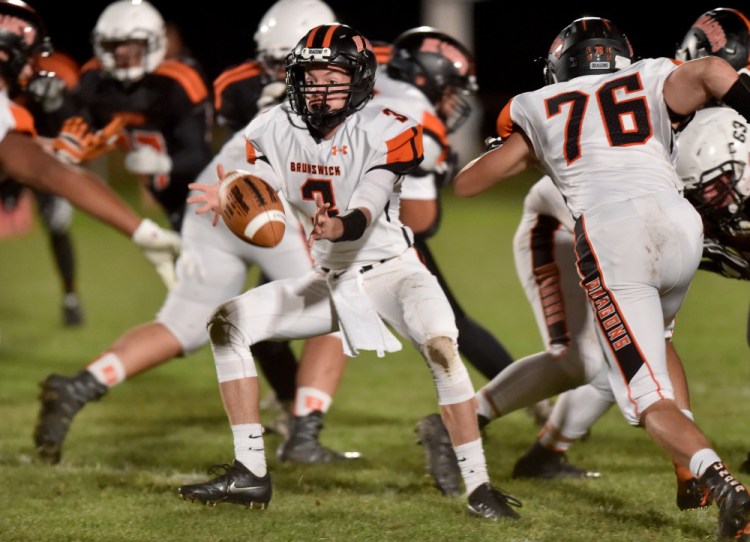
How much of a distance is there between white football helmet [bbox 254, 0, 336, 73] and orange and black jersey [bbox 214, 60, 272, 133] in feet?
0.31

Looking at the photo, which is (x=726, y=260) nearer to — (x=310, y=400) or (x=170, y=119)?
(x=310, y=400)

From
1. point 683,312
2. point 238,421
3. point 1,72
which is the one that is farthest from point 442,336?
point 683,312

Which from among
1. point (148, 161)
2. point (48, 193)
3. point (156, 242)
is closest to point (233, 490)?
point (156, 242)

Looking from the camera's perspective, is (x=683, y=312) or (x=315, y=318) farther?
(x=683, y=312)

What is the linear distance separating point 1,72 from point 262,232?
202 cm

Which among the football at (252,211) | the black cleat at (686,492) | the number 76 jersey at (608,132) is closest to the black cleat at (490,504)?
the black cleat at (686,492)

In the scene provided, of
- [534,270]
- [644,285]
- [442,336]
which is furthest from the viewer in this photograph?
[534,270]

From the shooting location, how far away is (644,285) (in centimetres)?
364

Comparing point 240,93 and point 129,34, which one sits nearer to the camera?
point 240,93

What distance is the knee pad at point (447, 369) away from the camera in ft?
12.9

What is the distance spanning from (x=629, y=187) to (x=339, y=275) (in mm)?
1064

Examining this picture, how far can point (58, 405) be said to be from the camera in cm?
477

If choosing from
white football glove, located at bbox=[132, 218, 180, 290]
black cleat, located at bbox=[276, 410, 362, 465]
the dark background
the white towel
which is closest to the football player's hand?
white football glove, located at bbox=[132, 218, 180, 290]

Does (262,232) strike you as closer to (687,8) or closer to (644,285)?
(644,285)
